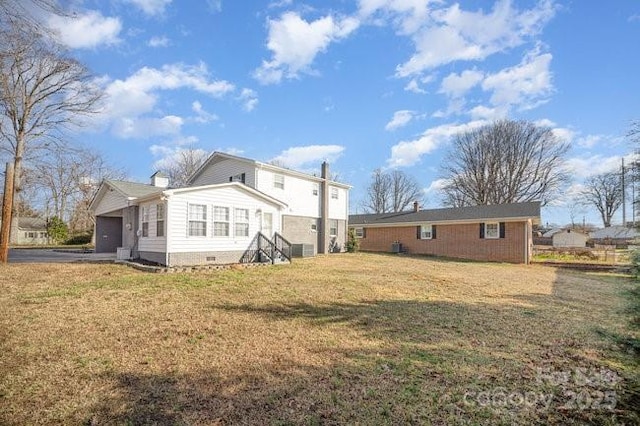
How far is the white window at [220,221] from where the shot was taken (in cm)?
1413

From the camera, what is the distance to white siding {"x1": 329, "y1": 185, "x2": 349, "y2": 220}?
2453 cm

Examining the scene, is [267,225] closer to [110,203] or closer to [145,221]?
[145,221]

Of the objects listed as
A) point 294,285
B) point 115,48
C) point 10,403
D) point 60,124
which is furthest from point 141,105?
point 10,403

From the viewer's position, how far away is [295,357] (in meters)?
4.80

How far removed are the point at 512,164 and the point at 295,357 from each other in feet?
131

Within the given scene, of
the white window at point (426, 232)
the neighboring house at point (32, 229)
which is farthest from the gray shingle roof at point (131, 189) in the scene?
the neighboring house at point (32, 229)

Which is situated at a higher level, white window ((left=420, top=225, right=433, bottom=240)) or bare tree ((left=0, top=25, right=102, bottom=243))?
bare tree ((left=0, top=25, right=102, bottom=243))

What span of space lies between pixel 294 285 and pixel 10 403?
273 inches

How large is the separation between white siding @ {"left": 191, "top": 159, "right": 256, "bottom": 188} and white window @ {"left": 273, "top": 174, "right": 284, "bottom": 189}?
1.56 meters

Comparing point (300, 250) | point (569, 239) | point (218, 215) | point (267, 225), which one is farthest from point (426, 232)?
point (569, 239)

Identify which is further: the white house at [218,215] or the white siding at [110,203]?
the white siding at [110,203]

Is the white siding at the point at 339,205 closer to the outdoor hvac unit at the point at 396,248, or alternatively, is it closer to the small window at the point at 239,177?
the outdoor hvac unit at the point at 396,248

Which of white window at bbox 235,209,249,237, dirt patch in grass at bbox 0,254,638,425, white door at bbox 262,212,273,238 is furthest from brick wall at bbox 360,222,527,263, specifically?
white window at bbox 235,209,249,237

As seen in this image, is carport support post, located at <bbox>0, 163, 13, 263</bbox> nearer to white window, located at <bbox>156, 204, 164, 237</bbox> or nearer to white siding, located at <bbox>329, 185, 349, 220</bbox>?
white window, located at <bbox>156, 204, 164, 237</bbox>
